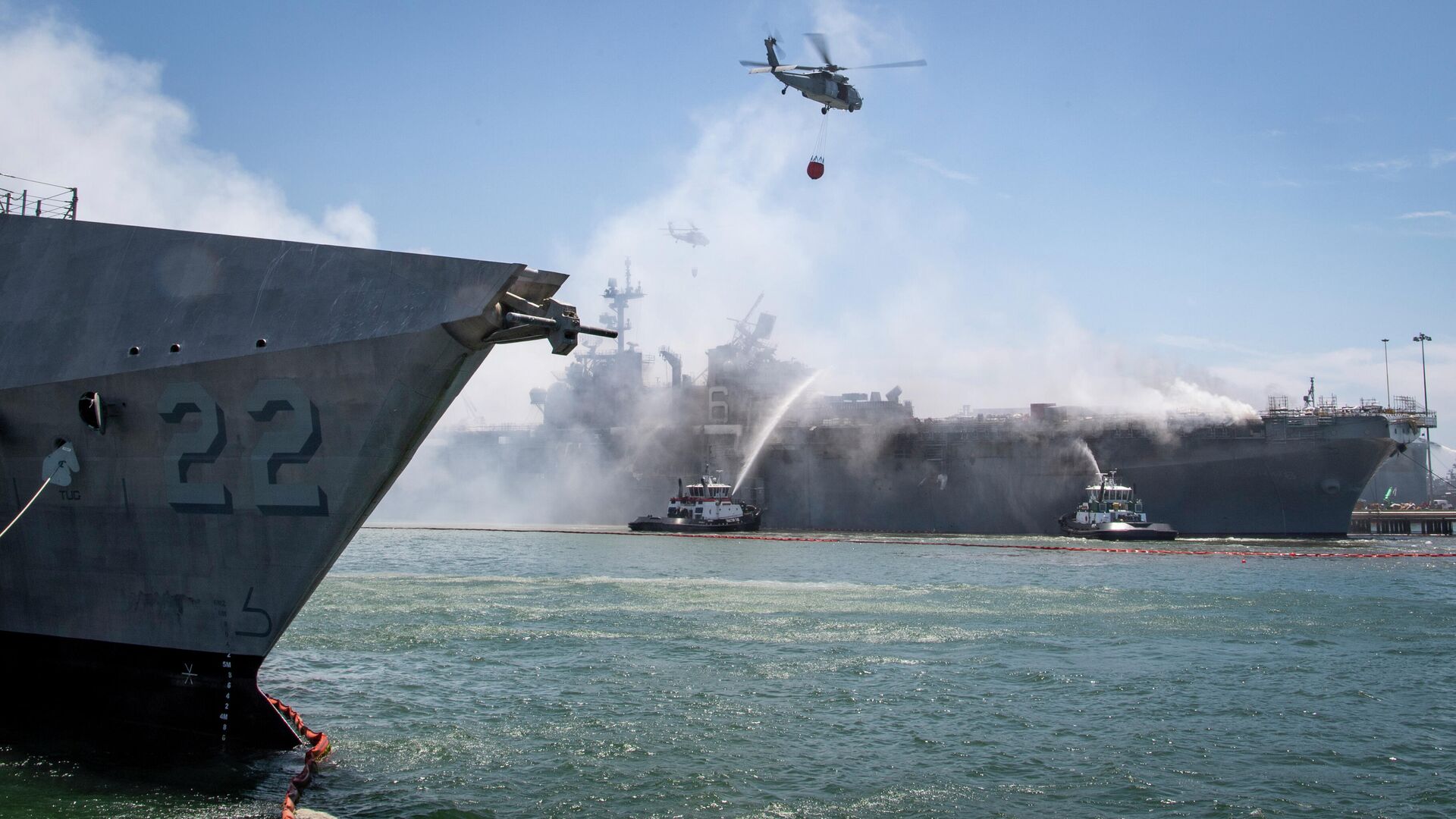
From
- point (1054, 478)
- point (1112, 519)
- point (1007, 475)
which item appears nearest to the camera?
point (1112, 519)

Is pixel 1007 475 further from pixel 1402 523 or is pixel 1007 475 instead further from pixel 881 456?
pixel 1402 523

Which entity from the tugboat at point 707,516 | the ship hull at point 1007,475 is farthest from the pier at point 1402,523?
the tugboat at point 707,516

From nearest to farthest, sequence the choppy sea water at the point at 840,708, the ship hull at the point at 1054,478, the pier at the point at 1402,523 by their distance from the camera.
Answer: the choppy sea water at the point at 840,708
the ship hull at the point at 1054,478
the pier at the point at 1402,523

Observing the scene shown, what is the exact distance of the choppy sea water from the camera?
941cm

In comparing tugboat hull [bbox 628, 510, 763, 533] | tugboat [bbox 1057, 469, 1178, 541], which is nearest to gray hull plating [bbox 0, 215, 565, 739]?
tugboat [bbox 1057, 469, 1178, 541]

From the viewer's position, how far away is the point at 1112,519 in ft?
151

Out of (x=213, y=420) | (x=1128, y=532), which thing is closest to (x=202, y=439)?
(x=213, y=420)

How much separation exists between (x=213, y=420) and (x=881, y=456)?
47974 millimetres

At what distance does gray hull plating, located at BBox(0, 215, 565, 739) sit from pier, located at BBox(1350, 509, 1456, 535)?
68286 mm

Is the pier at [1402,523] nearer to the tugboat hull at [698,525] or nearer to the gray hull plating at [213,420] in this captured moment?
the tugboat hull at [698,525]

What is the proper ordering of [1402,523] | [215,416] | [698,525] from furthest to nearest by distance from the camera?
1. [1402,523]
2. [698,525]
3. [215,416]

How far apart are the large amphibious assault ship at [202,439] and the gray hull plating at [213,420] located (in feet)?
0.07

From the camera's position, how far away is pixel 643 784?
9719 mm

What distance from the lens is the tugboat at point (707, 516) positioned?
53719 mm
